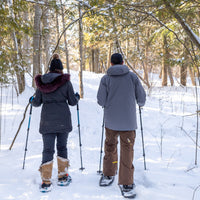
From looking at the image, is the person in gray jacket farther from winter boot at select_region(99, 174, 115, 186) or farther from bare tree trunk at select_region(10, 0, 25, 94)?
bare tree trunk at select_region(10, 0, 25, 94)

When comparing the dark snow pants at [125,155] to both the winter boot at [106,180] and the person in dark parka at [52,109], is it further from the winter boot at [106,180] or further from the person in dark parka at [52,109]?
the person in dark parka at [52,109]

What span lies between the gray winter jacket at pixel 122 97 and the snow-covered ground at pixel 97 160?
1147 mm

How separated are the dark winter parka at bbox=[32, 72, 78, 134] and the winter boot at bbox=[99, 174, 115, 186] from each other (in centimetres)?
111

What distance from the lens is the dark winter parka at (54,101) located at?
308 cm

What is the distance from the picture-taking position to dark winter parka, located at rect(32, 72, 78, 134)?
3.08m

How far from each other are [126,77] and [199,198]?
2.20m

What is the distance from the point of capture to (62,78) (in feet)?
10.3

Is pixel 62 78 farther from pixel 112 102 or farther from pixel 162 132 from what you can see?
pixel 162 132

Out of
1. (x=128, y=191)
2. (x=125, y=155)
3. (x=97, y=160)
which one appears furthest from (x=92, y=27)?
(x=128, y=191)

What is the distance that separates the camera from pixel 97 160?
4.38 meters

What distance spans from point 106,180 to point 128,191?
18.5 inches

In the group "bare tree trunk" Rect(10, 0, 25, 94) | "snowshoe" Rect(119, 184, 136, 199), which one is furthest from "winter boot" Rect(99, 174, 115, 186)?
"bare tree trunk" Rect(10, 0, 25, 94)

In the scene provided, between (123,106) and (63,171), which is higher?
(123,106)

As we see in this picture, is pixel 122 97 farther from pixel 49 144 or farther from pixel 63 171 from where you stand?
pixel 63 171
